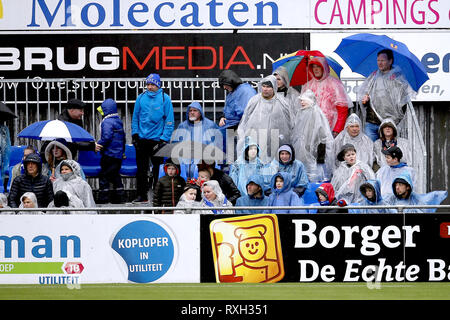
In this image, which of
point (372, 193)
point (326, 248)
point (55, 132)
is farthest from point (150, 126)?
point (326, 248)

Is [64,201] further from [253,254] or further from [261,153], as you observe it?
[261,153]

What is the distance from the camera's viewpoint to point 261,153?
38.5ft

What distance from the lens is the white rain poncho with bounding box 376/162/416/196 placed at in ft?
34.8

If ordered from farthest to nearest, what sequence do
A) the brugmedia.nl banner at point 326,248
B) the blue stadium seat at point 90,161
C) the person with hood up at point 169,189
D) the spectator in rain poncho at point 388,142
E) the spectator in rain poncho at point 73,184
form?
the blue stadium seat at point 90,161 < the spectator in rain poncho at point 388,142 < the person with hood up at point 169,189 < the spectator in rain poncho at point 73,184 < the brugmedia.nl banner at point 326,248

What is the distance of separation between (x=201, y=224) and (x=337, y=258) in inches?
58.2

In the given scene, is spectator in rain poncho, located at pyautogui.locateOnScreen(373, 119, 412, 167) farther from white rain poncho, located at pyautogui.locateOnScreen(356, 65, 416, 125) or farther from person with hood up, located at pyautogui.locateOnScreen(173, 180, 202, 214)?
person with hood up, located at pyautogui.locateOnScreen(173, 180, 202, 214)

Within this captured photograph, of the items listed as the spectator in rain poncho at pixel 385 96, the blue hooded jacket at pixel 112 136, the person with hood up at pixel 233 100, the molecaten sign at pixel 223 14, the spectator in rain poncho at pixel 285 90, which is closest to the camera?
the spectator in rain poncho at pixel 385 96

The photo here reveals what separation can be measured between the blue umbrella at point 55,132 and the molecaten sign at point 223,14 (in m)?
3.44

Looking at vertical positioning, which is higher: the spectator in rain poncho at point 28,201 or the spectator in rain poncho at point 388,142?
the spectator in rain poncho at point 388,142

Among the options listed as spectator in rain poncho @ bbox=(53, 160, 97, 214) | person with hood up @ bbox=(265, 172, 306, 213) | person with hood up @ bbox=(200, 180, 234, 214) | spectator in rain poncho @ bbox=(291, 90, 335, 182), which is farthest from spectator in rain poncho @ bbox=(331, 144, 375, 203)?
spectator in rain poncho @ bbox=(53, 160, 97, 214)

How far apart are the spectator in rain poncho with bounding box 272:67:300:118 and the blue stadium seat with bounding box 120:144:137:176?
2.50m

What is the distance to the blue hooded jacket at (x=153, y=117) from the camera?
40.9ft

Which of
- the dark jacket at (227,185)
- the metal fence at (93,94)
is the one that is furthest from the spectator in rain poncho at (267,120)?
the metal fence at (93,94)

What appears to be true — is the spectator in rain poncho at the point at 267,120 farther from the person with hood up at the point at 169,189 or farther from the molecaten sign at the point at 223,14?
the molecaten sign at the point at 223,14
